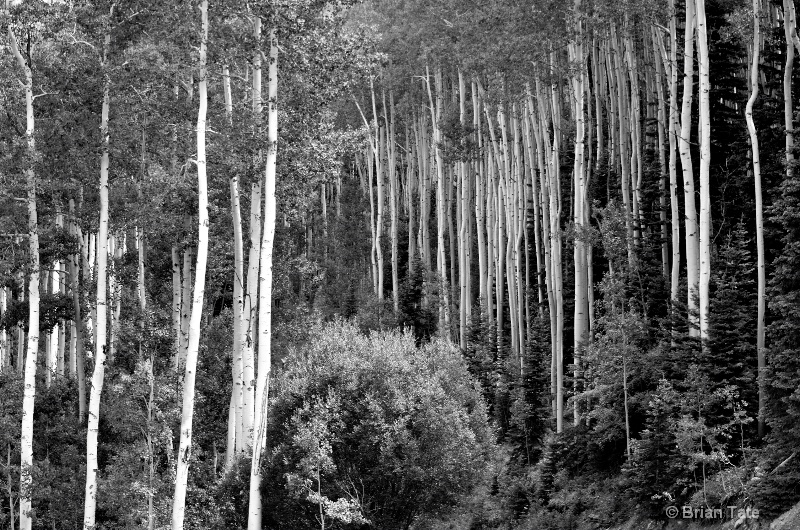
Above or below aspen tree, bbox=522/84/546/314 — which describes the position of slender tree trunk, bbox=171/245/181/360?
below

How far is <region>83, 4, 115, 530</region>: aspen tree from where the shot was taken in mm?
20453

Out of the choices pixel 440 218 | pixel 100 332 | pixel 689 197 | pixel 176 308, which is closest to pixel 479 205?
pixel 440 218

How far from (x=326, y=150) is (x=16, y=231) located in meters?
11.0

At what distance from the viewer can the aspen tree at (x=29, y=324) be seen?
21.7 m

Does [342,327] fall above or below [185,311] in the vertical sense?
below

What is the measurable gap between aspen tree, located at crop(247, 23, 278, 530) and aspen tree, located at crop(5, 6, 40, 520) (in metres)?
7.23

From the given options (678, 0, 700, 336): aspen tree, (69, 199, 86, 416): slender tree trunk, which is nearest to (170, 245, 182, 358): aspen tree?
(69, 199, 86, 416): slender tree trunk

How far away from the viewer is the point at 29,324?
22.7m

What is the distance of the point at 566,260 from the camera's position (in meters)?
33.0

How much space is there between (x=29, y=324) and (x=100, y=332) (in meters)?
3.02

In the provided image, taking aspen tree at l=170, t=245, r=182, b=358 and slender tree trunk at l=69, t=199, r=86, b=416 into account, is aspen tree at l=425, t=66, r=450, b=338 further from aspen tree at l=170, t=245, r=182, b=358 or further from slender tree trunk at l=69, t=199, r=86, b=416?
slender tree trunk at l=69, t=199, r=86, b=416

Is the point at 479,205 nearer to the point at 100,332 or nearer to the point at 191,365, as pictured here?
the point at 100,332

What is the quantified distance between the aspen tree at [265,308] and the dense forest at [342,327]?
0.06 metres

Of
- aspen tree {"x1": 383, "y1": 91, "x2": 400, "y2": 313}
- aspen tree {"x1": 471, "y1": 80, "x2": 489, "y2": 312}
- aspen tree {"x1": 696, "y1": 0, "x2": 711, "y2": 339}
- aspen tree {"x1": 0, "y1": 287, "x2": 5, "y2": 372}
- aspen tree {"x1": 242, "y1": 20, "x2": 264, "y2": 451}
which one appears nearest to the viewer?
aspen tree {"x1": 242, "y1": 20, "x2": 264, "y2": 451}
